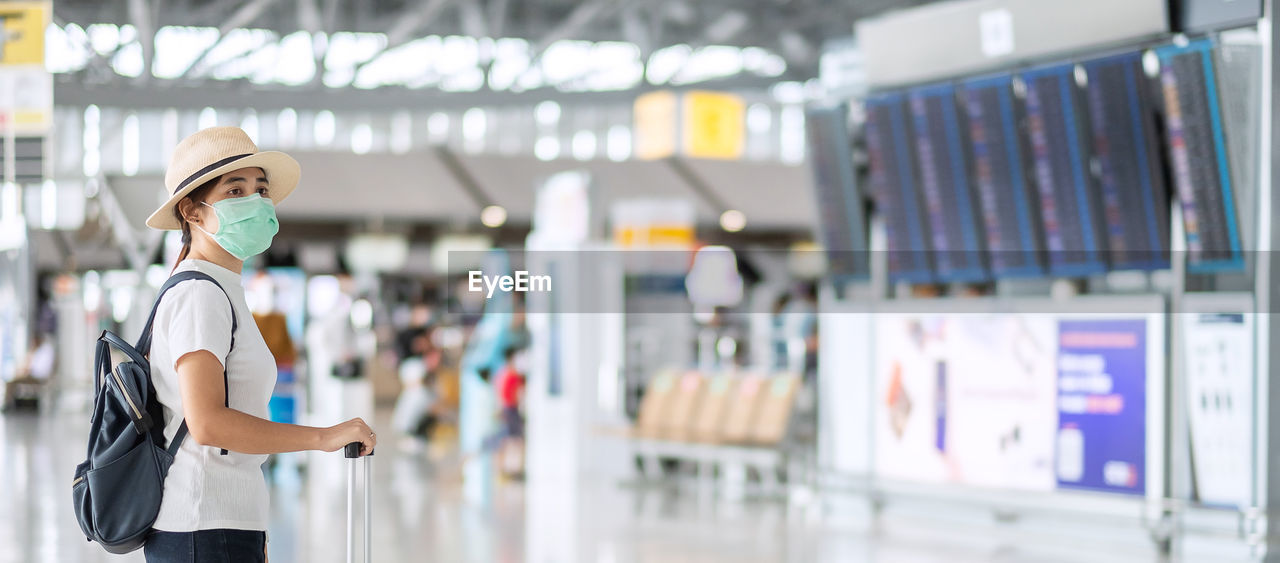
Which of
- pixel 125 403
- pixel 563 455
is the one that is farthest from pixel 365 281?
pixel 125 403

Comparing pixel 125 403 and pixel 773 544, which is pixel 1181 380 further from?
pixel 125 403

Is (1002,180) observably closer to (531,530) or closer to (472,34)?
(531,530)

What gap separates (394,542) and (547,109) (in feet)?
84.0

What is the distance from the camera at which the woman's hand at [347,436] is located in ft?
7.84

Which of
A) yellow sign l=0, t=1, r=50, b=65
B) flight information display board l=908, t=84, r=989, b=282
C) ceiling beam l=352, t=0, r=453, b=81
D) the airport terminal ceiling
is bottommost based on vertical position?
flight information display board l=908, t=84, r=989, b=282

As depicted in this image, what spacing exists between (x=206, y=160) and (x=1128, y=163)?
607 centimetres

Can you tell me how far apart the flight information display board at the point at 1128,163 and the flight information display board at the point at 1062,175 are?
0.10 meters

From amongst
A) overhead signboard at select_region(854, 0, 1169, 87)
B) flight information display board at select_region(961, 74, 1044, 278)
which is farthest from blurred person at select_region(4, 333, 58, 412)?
flight information display board at select_region(961, 74, 1044, 278)

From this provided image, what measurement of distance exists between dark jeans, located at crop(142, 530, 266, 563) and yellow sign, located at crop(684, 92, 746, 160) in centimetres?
1553

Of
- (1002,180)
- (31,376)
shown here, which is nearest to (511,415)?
(1002,180)

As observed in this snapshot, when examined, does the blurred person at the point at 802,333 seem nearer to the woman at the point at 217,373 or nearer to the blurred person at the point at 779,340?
the blurred person at the point at 779,340

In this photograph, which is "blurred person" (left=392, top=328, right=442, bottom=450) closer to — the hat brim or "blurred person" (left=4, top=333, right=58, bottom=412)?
"blurred person" (left=4, top=333, right=58, bottom=412)

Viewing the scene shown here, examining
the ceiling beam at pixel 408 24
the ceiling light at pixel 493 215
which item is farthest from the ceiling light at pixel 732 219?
the ceiling beam at pixel 408 24

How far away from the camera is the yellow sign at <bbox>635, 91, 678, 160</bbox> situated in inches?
710
